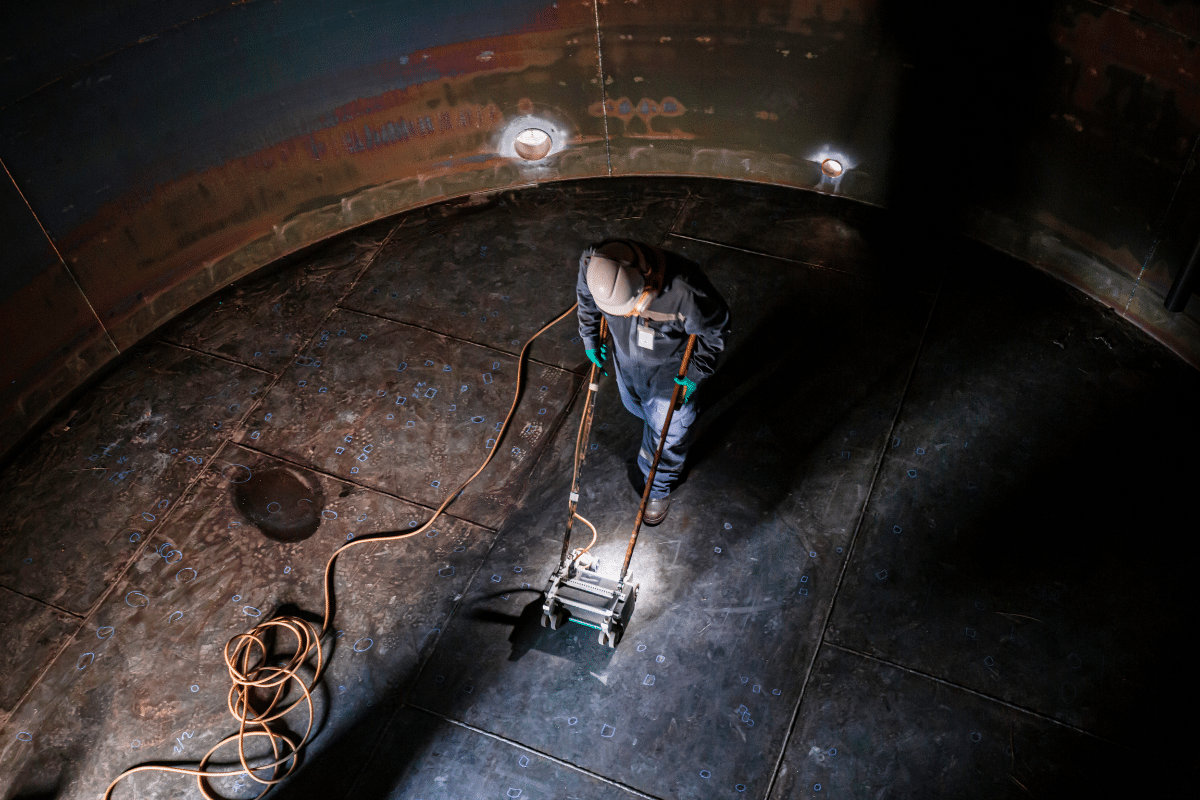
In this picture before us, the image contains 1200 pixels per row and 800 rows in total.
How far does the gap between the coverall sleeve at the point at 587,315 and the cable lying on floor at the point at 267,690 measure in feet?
6.14

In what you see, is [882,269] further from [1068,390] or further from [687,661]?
[687,661]

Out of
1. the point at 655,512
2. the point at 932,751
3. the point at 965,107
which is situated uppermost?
the point at 965,107

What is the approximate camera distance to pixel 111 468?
17.0ft

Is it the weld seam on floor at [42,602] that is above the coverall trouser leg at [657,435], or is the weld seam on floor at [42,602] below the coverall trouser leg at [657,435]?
below

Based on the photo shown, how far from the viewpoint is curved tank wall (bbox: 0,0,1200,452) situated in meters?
4.96

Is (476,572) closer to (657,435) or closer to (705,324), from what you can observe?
(657,435)

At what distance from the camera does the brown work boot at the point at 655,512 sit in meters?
4.79

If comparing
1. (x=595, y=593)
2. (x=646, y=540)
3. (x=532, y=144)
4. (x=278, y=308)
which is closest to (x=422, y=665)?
(x=595, y=593)

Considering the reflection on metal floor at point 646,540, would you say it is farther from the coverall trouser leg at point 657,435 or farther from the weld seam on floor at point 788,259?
the coverall trouser leg at point 657,435

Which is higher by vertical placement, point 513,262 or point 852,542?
point 513,262

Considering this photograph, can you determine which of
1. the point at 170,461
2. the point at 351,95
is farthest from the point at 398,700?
the point at 351,95

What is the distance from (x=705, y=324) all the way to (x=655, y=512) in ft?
4.25

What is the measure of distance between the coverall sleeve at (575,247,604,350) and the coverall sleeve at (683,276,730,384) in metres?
0.48

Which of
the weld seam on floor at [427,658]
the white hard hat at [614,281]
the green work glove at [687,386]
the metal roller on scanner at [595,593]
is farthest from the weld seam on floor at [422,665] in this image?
the white hard hat at [614,281]
